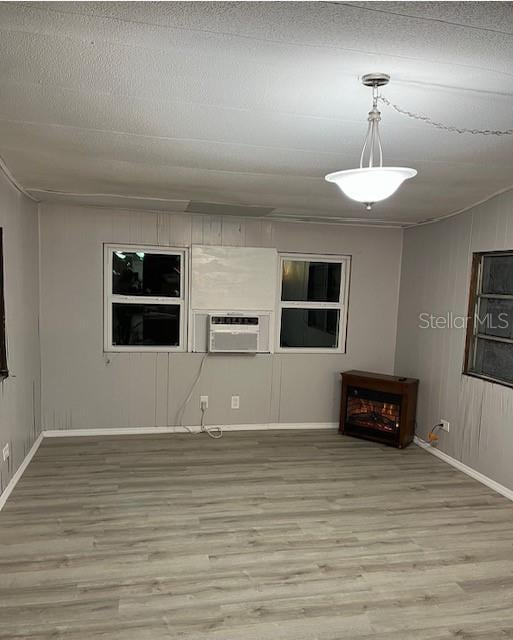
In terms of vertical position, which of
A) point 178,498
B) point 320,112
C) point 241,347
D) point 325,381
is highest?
point 320,112

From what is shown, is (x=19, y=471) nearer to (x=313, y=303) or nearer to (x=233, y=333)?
(x=233, y=333)

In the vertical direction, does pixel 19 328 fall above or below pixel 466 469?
above

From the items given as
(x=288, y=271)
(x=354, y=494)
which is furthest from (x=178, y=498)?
(x=288, y=271)

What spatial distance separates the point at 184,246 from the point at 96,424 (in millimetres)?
2019

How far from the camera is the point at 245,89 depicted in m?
1.93

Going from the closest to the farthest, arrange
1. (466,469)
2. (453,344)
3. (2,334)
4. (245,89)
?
1. (245,89)
2. (2,334)
3. (466,469)
4. (453,344)

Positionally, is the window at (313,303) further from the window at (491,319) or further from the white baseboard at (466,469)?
the window at (491,319)

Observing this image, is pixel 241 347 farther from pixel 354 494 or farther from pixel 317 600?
pixel 317 600

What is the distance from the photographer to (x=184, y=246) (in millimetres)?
4824

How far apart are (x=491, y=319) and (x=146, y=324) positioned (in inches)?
128

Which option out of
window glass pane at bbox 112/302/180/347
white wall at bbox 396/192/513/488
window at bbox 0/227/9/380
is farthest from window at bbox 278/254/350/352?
window at bbox 0/227/9/380

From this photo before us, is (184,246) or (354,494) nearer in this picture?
(354,494)

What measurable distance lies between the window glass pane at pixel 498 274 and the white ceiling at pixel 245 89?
28.0 inches

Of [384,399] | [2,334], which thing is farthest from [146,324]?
[384,399]
